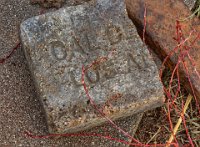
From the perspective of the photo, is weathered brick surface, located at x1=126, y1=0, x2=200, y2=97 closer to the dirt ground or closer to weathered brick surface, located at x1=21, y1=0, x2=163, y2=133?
weathered brick surface, located at x1=21, y1=0, x2=163, y2=133

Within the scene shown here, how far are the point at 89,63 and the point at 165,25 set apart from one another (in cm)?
58

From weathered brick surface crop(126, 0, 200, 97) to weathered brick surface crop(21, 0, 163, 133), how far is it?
0.67ft

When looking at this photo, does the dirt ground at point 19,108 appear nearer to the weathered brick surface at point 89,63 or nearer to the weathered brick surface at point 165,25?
the weathered brick surface at point 89,63

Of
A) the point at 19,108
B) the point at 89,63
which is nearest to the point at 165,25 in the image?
the point at 89,63

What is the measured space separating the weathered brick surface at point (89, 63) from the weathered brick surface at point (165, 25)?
0.67 ft

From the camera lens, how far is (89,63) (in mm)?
2477

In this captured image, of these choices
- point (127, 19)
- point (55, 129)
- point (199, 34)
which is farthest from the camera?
point (199, 34)

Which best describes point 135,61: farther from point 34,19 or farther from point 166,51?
point 34,19

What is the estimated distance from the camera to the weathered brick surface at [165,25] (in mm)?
2736

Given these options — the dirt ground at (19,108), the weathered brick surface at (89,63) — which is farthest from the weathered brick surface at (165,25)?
the dirt ground at (19,108)

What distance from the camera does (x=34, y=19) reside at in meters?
2.55

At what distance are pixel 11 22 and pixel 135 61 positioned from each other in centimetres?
81

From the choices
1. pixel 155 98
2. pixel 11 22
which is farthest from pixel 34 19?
pixel 155 98

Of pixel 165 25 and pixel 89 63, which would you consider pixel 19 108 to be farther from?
pixel 165 25
